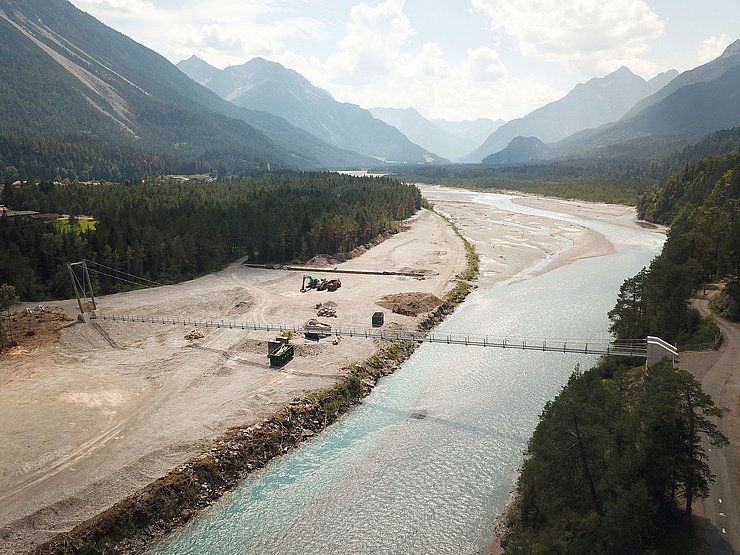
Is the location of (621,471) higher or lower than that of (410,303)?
higher

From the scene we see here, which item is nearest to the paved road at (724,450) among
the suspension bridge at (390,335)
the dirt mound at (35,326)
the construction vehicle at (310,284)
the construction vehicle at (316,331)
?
the suspension bridge at (390,335)

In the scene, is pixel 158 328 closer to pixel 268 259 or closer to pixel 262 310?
pixel 262 310

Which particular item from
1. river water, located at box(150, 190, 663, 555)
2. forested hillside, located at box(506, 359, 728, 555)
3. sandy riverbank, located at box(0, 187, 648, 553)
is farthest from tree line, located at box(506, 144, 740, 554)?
sandy riverbank, located at box(0, 187, 648, 553)

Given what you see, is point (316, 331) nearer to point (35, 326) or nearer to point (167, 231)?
point (35, 326)

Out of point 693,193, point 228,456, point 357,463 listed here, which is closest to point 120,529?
point 228,456

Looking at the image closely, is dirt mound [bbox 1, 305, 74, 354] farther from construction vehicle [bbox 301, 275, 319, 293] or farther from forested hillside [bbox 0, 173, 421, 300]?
construction vehicle [bbox 301, 275, 319, 293]

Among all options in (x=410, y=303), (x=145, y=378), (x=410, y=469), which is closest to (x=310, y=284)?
(x=410, y=303)
